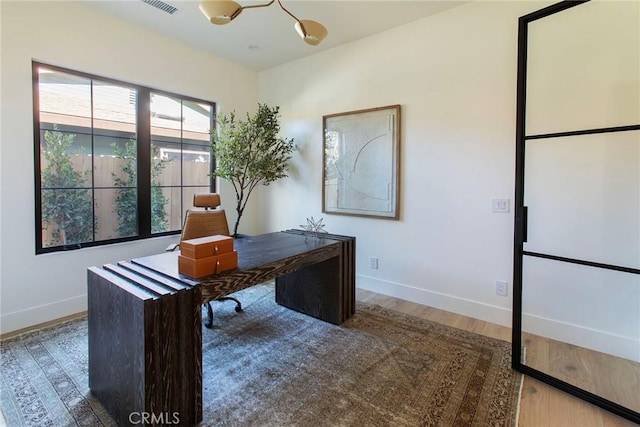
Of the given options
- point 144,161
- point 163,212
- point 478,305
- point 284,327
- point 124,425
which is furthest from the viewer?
point 163,212

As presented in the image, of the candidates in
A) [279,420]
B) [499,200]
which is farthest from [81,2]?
[499,200]

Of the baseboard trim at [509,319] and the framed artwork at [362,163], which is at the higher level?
the framed artwork at [362,163]

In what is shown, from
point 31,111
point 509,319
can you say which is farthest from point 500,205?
point 31,111

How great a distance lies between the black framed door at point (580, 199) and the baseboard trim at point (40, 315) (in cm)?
374

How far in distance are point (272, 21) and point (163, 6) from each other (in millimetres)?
1003

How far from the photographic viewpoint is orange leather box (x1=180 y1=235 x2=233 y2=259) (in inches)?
67.5

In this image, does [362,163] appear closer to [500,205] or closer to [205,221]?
[500,205]

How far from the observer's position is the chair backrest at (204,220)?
9.74 feet

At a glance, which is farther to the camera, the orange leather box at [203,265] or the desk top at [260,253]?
the desk top at [260,253]

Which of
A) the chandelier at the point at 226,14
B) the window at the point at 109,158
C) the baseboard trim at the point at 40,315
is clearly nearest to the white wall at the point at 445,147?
the chandelier at the point at 226,14

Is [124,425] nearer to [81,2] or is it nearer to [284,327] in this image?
[284,327]

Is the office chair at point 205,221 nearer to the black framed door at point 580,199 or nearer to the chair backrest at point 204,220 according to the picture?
the chair backrest at point 204,220

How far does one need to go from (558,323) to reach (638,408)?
0.80 m

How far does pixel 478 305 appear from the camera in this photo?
9.67ft
